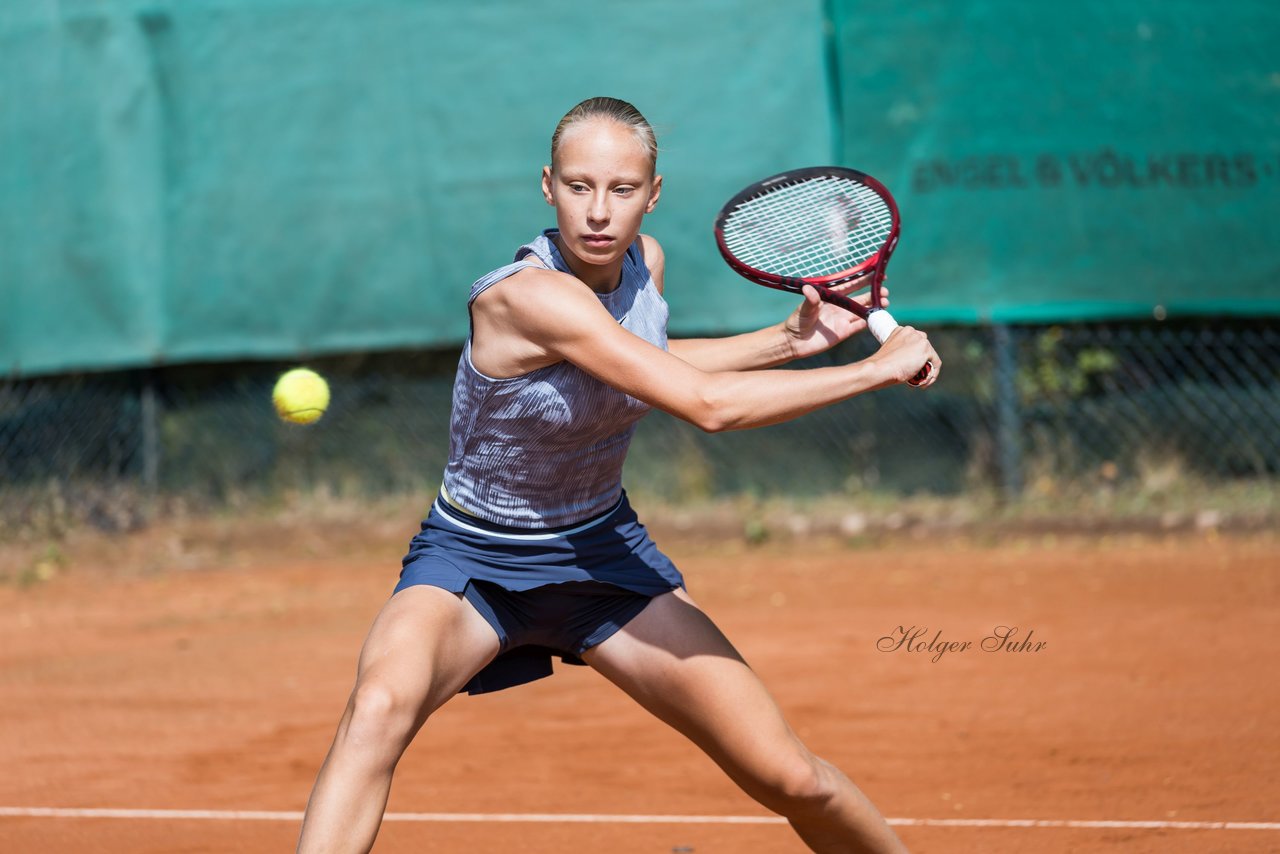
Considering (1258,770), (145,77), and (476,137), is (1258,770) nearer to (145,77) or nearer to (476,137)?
(476,137)

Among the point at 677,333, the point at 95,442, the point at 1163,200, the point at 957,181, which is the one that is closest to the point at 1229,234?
the point at 1163,200

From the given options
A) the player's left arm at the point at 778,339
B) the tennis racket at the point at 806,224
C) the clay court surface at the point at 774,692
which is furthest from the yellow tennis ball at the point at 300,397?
the tennis racket at the point at 806,224

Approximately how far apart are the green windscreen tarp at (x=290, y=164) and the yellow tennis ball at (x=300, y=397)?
343cm

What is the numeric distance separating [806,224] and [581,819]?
152cm

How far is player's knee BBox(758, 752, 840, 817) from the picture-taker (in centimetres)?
256

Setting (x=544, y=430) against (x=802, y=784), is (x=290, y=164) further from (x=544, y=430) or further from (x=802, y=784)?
(x=802, y=784)

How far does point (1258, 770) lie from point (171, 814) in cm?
270

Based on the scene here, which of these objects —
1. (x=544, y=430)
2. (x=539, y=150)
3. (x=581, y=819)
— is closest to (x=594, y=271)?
(x=544, y=430)

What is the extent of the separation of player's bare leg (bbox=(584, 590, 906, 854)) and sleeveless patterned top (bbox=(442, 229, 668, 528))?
0.88 ft

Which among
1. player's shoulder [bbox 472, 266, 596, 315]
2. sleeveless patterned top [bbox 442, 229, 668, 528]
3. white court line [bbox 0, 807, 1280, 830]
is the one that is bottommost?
white court line [bbox 0, 807, 1280, 830]

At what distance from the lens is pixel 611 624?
275cm

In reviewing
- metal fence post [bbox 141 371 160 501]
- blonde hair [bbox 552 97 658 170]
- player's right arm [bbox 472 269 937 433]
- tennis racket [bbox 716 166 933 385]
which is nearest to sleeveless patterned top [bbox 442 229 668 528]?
player's right arm [bbox 472 269 937 433]

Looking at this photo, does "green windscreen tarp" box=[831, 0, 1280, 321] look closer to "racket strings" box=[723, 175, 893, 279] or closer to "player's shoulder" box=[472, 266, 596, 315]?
"racket strings" box=[723, 175, 893, 279]

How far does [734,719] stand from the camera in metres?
2.59
